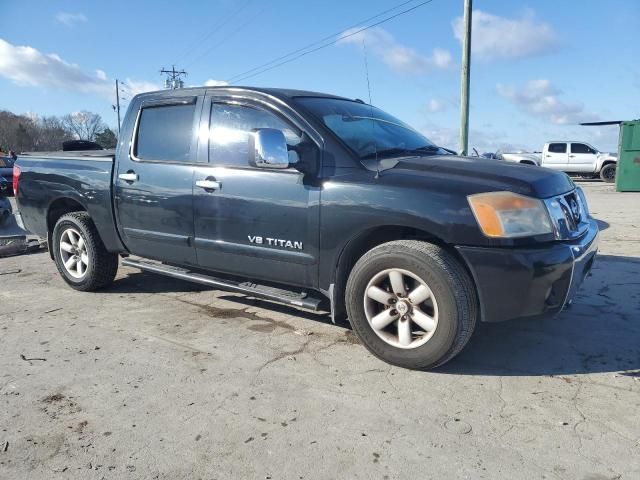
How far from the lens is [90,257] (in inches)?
193

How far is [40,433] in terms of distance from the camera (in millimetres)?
2541

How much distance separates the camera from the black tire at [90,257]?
16.0 ft

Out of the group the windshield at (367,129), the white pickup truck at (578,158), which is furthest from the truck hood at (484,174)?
the white pickup truck at (578,158)

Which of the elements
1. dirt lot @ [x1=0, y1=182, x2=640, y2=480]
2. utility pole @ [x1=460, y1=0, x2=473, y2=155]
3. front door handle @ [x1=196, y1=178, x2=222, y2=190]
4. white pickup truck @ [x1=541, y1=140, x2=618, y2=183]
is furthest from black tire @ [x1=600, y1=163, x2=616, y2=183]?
front door handle @ [x1=196, y1=178, x2=222, y2=190]

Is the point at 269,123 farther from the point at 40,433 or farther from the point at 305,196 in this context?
the point at 40,433

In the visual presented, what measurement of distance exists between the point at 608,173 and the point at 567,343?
2129 cm

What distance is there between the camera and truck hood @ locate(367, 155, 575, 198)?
9.75ft

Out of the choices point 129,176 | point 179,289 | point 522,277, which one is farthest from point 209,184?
point 522,277

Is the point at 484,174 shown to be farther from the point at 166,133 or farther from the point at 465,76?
the point at 465,76

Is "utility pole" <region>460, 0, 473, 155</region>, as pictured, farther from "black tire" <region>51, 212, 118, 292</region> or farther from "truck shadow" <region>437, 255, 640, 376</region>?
"black tire" <region>51, 212, 118, 292</region>

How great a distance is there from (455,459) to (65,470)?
5.61 feet

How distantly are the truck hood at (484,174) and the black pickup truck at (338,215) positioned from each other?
12 mm

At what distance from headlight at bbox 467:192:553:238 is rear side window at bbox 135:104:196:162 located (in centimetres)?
231

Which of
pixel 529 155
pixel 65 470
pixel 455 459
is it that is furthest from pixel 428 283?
pixel 529 155
